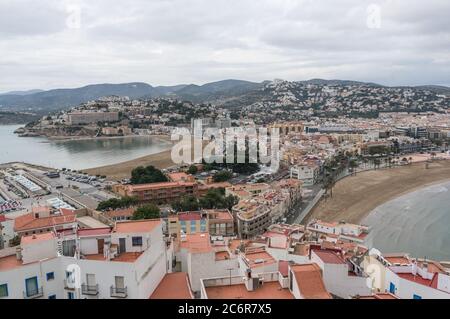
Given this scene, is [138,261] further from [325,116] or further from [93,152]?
[325,116]

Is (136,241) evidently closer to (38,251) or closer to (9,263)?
(38,251)

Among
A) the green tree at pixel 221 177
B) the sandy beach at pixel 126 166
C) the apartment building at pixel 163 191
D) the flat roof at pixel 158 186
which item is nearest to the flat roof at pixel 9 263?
the apartment building at pixel 163 191

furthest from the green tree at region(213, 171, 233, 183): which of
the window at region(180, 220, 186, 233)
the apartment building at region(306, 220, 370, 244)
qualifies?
the apartment building at region(306, 220, 370, 244)

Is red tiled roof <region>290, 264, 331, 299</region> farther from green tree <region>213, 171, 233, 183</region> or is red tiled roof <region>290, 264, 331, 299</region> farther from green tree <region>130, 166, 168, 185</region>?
green tree <region>130, 166, 168, 185</region>

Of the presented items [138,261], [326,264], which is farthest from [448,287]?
[138,261]

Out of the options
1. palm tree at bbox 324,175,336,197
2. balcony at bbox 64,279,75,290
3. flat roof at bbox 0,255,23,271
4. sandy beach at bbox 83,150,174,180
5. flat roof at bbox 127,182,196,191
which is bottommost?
sandy beach at bbox 83,150,174,180
